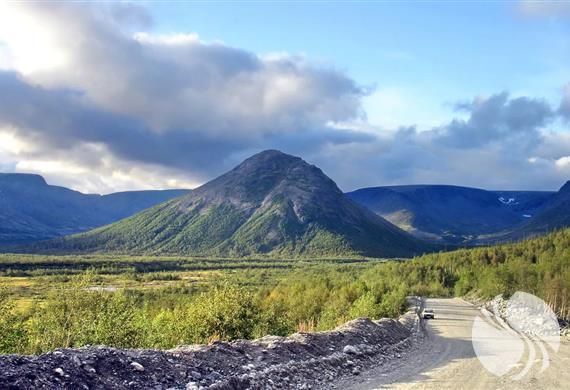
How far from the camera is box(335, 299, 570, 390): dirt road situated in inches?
844

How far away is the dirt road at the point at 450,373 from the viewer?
70.3 ft

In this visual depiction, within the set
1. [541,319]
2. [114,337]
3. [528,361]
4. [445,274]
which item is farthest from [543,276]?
[114,337]

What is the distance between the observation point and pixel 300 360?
21.5 m

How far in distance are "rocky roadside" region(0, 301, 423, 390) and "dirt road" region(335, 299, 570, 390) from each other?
3.84 feet

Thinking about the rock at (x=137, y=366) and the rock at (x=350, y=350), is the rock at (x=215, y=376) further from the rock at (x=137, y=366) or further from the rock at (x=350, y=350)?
the rock at (x=350, y=350)

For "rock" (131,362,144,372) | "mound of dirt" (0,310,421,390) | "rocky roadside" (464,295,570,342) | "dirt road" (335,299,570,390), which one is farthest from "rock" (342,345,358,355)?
"rocky roadside" (464,295,570,342)

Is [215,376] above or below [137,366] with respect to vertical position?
below

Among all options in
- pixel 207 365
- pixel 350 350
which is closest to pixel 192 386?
pixel 207 365

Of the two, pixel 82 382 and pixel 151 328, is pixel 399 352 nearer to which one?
pixel 151 328

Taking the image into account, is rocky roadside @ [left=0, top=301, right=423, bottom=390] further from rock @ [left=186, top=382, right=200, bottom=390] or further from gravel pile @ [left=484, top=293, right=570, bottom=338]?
gravel pile @ [left=484, top=293, right=570, bottom=338]

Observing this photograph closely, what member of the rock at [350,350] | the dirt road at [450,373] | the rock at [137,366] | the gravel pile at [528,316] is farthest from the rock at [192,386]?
the gravel pile at [528,316]

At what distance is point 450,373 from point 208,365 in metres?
13.3

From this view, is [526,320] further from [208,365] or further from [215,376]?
[215,376]

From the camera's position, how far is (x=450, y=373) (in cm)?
2489
